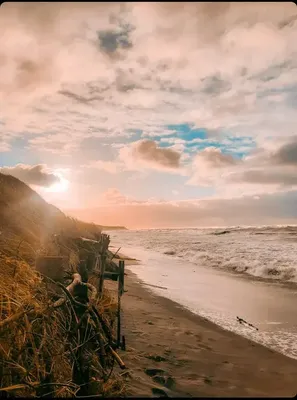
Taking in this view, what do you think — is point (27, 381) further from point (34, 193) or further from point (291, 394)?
point (34, 193)

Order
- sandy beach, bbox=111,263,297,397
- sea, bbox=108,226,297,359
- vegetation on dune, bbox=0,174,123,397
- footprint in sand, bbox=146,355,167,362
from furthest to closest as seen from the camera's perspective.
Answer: sea, bbox=108,226,297,359 → footprint in sand, bbox=146,355,167,362 → sandy beach, bbox=111,263,297,397 → vegetation on dune, bbox=0,174,123,397

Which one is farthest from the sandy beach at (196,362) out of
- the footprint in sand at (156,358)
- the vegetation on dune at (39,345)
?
the vegetation on dune at (39,345)

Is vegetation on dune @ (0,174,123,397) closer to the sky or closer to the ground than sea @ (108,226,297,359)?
closer to the sky

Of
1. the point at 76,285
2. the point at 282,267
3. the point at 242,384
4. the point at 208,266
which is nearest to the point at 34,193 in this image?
the point at 208,266

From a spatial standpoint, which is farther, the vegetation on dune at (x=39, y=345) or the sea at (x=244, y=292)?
the sea at (x=244, y=292)

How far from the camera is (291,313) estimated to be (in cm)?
1008

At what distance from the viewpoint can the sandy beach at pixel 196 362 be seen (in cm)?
514

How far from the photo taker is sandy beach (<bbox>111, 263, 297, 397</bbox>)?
5145 millimetres

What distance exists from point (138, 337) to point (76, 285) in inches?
94.0

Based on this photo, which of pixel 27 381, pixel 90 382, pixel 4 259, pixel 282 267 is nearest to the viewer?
pixel 27 381

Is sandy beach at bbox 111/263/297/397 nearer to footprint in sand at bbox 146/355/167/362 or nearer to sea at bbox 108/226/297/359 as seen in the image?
footprint in sand at bbox 146/355/167/362

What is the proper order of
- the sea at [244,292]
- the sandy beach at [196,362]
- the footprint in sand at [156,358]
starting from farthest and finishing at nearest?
the sea at [244,292] < the footprint in sand at [156,358] < the sandy beach at [196,362]

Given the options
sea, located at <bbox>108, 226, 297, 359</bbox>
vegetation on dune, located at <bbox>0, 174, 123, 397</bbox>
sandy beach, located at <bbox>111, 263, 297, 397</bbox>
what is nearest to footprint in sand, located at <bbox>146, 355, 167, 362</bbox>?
sandy beach, located at <bbox>111, 263, 297, 397</bbox>

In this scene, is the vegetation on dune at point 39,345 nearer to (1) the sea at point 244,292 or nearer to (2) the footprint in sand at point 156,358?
(2) the footprint in sand at point 156,358
